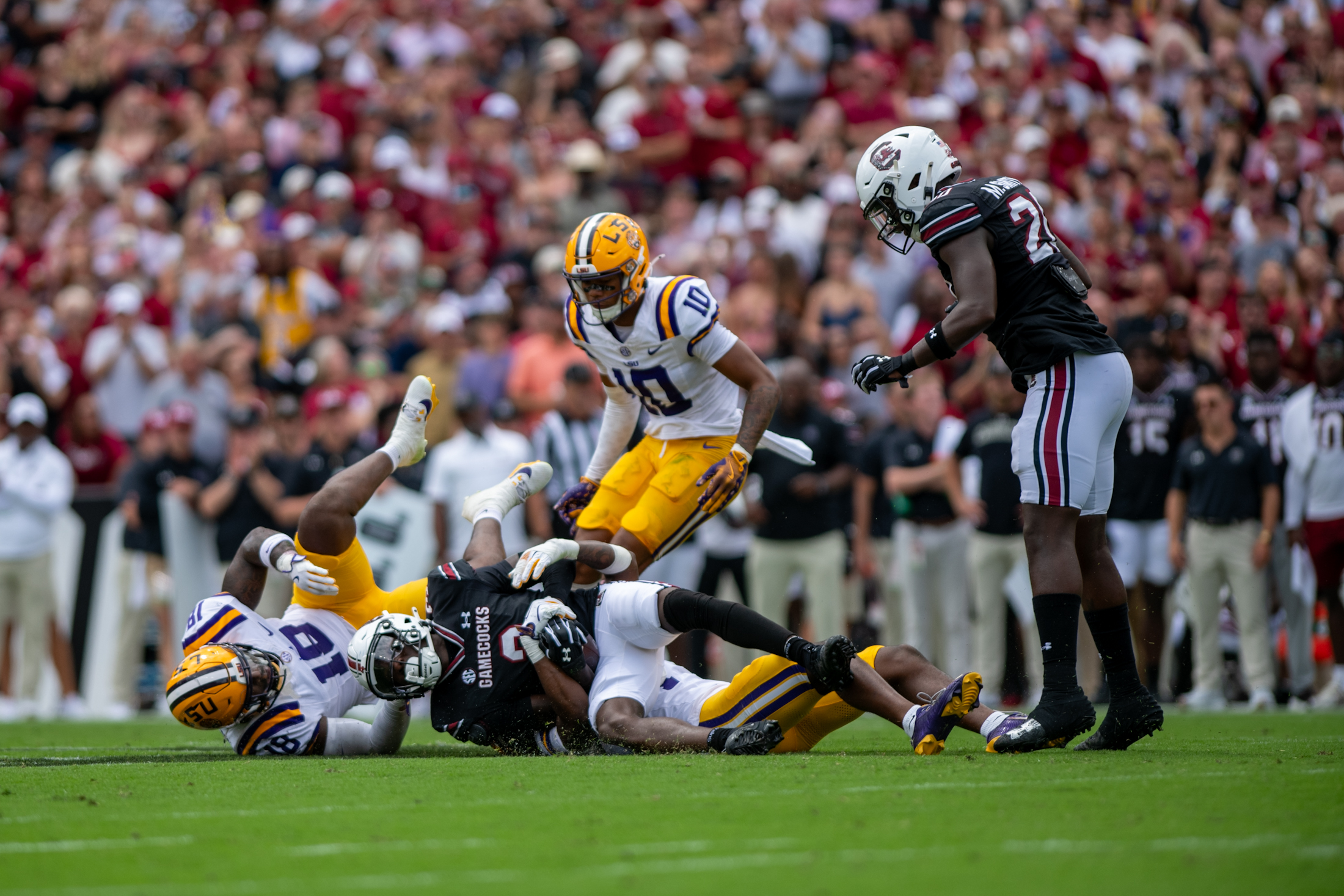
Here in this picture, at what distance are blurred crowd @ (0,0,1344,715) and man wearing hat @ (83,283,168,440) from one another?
0.04 m

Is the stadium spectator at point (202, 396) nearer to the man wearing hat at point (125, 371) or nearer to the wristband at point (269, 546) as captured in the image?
the man wearing hat at point (125, 371)

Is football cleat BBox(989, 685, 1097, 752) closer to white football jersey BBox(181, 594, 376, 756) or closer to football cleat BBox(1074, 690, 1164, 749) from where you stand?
football cleat BBox(1074, 690, 1164, 749)

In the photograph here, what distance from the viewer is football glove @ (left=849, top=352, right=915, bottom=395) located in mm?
6242

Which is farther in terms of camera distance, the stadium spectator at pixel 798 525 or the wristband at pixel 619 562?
the stadium spectator at pixel 798 525

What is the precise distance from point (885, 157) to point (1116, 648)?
230cm

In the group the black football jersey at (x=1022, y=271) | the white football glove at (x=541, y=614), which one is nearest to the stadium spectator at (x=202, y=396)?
the white football glove at (x=541, y=614)

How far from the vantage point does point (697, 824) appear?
453 centimetres

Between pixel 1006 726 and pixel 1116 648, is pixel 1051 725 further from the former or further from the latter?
pixel 1116 648

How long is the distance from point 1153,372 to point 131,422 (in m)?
9.24

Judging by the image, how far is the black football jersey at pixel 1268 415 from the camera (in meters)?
11.1

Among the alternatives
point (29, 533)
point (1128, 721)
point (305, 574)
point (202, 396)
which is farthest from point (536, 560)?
point (202, 396)

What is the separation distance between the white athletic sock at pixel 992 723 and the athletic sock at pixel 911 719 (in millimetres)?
293

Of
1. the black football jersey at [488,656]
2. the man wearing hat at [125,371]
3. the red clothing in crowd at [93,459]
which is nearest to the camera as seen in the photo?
the black football jersey at [488,656]

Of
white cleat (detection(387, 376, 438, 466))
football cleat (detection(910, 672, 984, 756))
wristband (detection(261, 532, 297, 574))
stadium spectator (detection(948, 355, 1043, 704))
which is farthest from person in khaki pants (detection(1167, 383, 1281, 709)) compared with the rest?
wristband (detection(261, 532, 297, 574))
